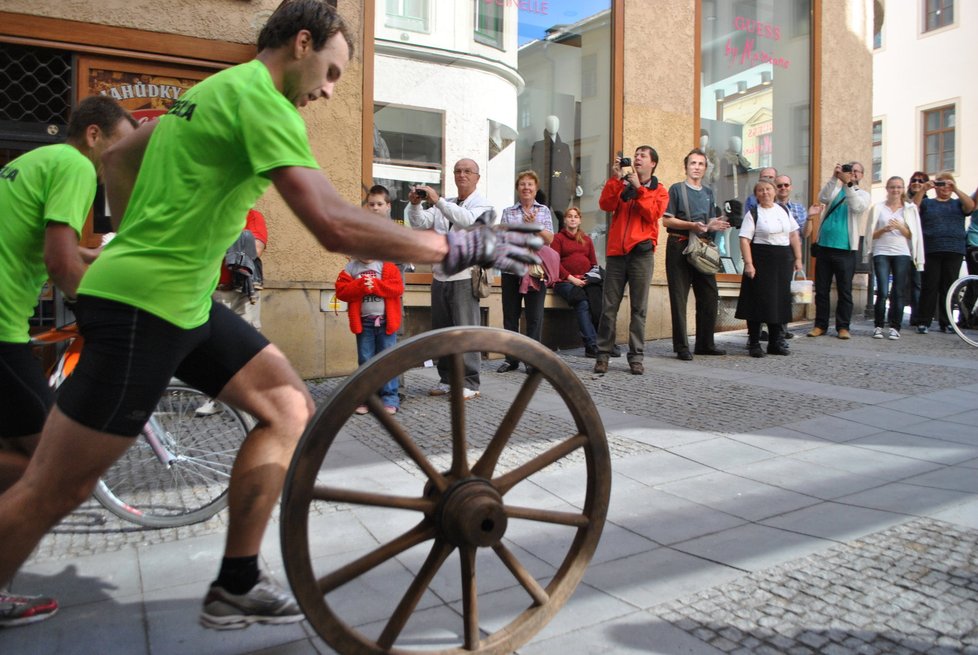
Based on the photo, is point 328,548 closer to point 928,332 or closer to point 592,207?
point 592,207

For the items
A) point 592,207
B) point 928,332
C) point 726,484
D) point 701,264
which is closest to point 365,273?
point 726,484

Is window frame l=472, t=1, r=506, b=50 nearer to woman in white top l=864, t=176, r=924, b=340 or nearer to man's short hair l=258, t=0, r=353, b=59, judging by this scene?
woman in white top l=864, t=176, r=924, b=340

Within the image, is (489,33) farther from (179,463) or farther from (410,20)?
(179,463)

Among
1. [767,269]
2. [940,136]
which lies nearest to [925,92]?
[940,136]

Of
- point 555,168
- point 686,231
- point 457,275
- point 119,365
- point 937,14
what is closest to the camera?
point 119,365

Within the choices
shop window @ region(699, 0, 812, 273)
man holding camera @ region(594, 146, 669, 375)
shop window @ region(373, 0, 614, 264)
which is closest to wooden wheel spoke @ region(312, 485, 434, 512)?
man holding camera @ region(594, 146, 669, 375)

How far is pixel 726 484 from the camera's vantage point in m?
4.38

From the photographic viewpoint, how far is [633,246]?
7.55 metres

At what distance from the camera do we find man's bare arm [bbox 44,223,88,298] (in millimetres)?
2809

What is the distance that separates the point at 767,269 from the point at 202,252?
A: 7590mm

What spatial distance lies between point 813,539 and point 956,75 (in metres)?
25.8

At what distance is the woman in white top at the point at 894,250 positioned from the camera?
1005 cm

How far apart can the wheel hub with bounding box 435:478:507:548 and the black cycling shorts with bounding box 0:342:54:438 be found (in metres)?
1.58

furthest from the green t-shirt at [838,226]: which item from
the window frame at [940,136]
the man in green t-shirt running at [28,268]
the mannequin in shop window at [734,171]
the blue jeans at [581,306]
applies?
the window frame at [940,136]
